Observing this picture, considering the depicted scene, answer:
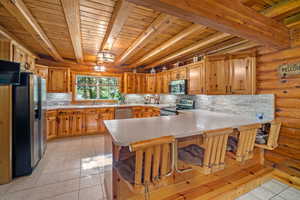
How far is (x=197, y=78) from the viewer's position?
3.49m

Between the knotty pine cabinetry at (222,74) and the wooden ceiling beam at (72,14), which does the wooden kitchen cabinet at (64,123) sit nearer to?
the wooden ceiling beam at (72,14)

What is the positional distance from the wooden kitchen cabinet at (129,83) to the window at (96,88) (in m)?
0.47

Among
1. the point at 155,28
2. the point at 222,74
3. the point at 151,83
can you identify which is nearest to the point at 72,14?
the point at 155,28

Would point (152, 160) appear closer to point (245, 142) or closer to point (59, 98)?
point (245, 142)

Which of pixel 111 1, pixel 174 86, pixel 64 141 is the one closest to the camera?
pixel 111 1

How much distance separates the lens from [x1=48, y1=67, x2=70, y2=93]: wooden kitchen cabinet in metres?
4.41

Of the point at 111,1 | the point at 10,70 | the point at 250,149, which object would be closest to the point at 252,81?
the point at 250,149

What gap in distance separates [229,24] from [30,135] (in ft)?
11.4

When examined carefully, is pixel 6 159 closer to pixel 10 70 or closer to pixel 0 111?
pixel 0 111

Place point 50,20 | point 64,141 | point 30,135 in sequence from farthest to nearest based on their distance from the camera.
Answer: point 64,141, point 30,135, point 50,20

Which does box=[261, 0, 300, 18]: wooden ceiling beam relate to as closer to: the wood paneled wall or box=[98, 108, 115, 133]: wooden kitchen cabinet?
the wood paneled wall

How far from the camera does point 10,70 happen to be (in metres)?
2.02

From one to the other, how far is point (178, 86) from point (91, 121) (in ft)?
10.3

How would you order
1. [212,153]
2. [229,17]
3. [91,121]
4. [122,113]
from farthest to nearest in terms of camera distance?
1. [122,113]
2. [91,121]
3. [229,17]
4. [212,153]
